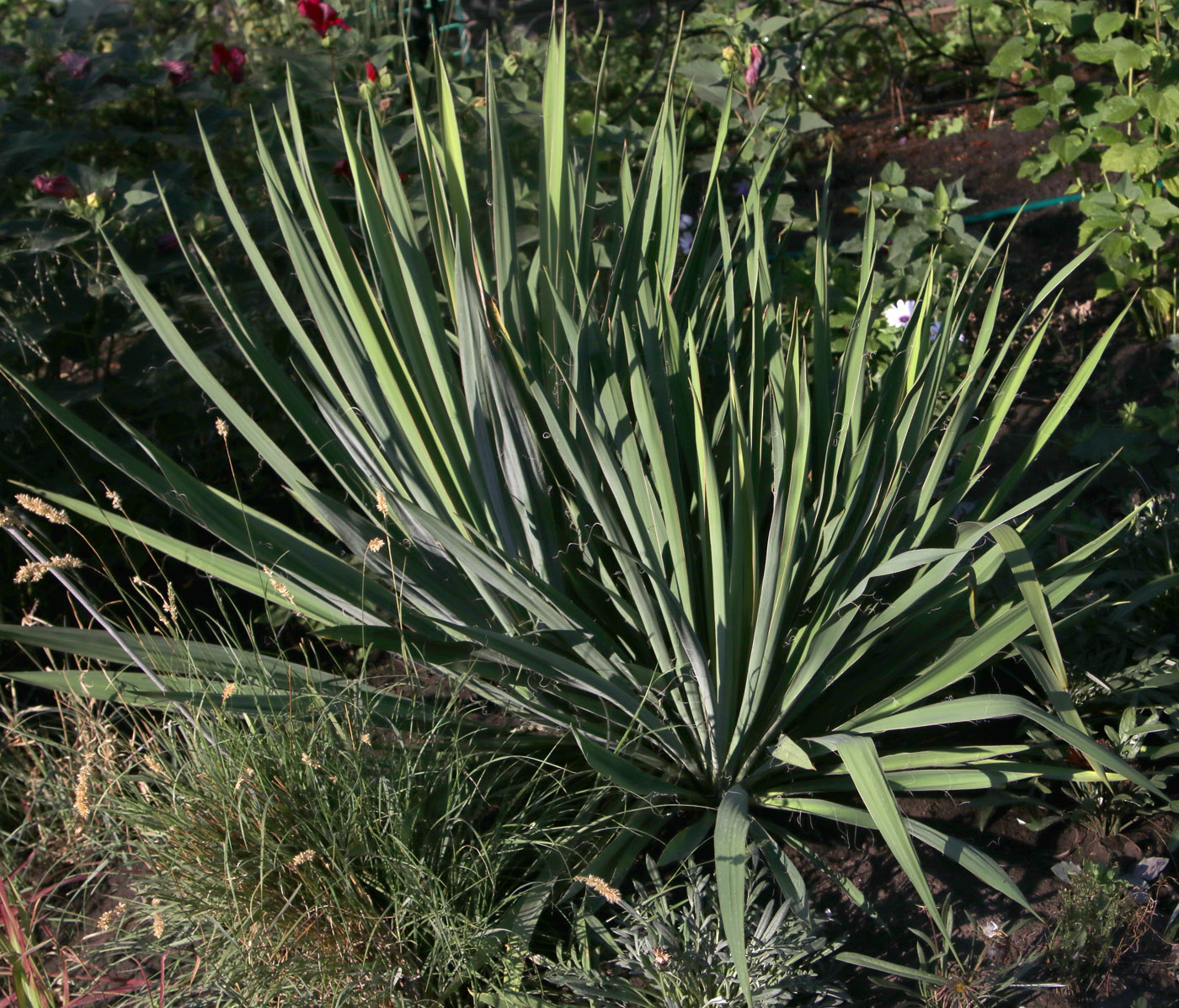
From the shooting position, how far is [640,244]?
1770 millimetres

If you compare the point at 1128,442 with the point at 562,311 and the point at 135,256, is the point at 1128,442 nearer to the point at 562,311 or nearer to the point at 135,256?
the point at 562,311

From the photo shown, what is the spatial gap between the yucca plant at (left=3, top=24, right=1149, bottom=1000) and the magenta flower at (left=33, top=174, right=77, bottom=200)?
0.67 metres

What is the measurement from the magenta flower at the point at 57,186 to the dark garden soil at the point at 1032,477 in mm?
1961

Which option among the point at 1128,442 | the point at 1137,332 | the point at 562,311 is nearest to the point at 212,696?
the point at 562,311

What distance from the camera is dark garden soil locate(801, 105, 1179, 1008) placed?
1497mm

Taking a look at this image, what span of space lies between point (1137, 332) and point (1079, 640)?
1.40m

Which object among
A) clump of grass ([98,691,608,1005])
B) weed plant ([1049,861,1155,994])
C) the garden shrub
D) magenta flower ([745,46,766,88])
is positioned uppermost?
magenta flower ([745,46,766,88])

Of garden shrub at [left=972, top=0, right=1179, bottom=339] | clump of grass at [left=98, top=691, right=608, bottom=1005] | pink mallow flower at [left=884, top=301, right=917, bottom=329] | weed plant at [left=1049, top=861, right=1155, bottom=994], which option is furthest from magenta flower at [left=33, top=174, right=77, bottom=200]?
garden shrub at [left=972, top=0, right=1179, bottom=339]

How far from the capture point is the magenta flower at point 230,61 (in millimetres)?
2533

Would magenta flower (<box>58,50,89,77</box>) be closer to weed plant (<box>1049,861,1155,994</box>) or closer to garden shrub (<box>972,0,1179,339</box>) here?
garden shrub (<box>972,0,1179,339</box>)

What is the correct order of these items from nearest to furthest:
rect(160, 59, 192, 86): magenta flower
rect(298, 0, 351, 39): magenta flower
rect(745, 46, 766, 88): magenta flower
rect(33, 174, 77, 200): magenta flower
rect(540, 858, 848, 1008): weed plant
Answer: rect(540, 858, 848, 1008): weed plant < rect(33, 174, 77, 200): magenta flower < rect(298, 0, 351, 39): magenta flower < rect(160, 59, 192, 86): magenta flower < rect(745, 46, 766, 88): magenta flower

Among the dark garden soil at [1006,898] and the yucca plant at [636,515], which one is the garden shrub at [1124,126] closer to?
the yucca plant at [636,515]

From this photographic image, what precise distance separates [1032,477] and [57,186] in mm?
2266

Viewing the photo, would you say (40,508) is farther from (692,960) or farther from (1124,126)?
(1124,126)
